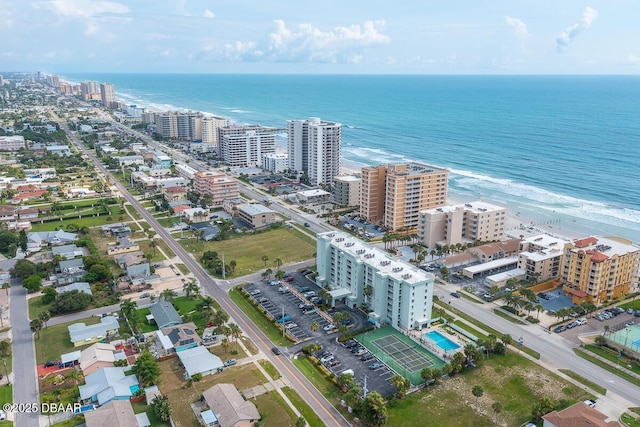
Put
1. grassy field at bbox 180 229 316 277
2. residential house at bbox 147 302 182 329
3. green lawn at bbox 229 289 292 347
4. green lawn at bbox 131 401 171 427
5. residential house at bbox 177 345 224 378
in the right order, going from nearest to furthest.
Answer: green lawn at bbox 131 401 171 427
residential house at bbox 177 345 224 378
green lawn at bbox 229 289 292 347
residential house at bbox 147 302 182 329
grassy field at bbox 180 229 316 277

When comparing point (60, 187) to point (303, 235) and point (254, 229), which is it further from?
point (303, 235)

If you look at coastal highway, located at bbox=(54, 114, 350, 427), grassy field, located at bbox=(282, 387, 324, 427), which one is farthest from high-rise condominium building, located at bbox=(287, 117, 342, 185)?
grassy field, located at bbox=(282, 387, 324, 427)

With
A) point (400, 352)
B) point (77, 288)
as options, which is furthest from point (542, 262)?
point (77, 288)

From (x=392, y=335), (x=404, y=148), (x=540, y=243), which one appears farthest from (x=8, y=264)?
(x=404, y=148)

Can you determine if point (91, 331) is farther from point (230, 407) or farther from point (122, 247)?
point (122, 247)

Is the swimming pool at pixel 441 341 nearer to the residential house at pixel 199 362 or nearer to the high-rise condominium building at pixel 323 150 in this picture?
the residential house at pixel 199 362

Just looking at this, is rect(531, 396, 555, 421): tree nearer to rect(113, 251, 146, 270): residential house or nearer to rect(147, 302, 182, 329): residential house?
rect(147, 302, 182, 329): residential house
